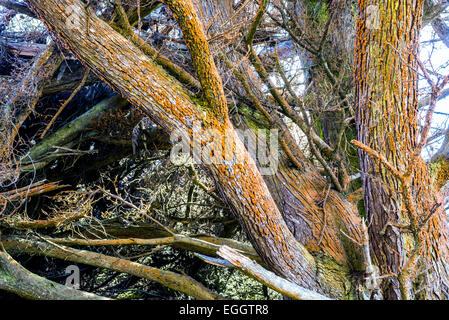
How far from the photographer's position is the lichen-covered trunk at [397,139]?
9.14 feet

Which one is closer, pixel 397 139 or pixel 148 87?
pixel 148 87

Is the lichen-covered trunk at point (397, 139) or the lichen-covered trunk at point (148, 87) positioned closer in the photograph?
the lichen-covered trunk at point (148, 87)

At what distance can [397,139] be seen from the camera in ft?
9.21

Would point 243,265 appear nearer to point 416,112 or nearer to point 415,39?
point 416,112

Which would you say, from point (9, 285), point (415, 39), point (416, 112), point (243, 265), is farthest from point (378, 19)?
point (9, 285)

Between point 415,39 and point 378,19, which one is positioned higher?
point 378,19

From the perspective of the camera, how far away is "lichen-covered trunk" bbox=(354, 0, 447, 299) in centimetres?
279

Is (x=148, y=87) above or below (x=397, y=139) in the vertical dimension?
above

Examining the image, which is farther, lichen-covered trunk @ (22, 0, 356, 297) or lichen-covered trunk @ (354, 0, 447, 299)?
lichen-covered trunk @ (354, 0, 447, 299)

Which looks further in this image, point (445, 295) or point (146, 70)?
point (445, 295)

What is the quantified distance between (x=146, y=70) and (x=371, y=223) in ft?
7.11
